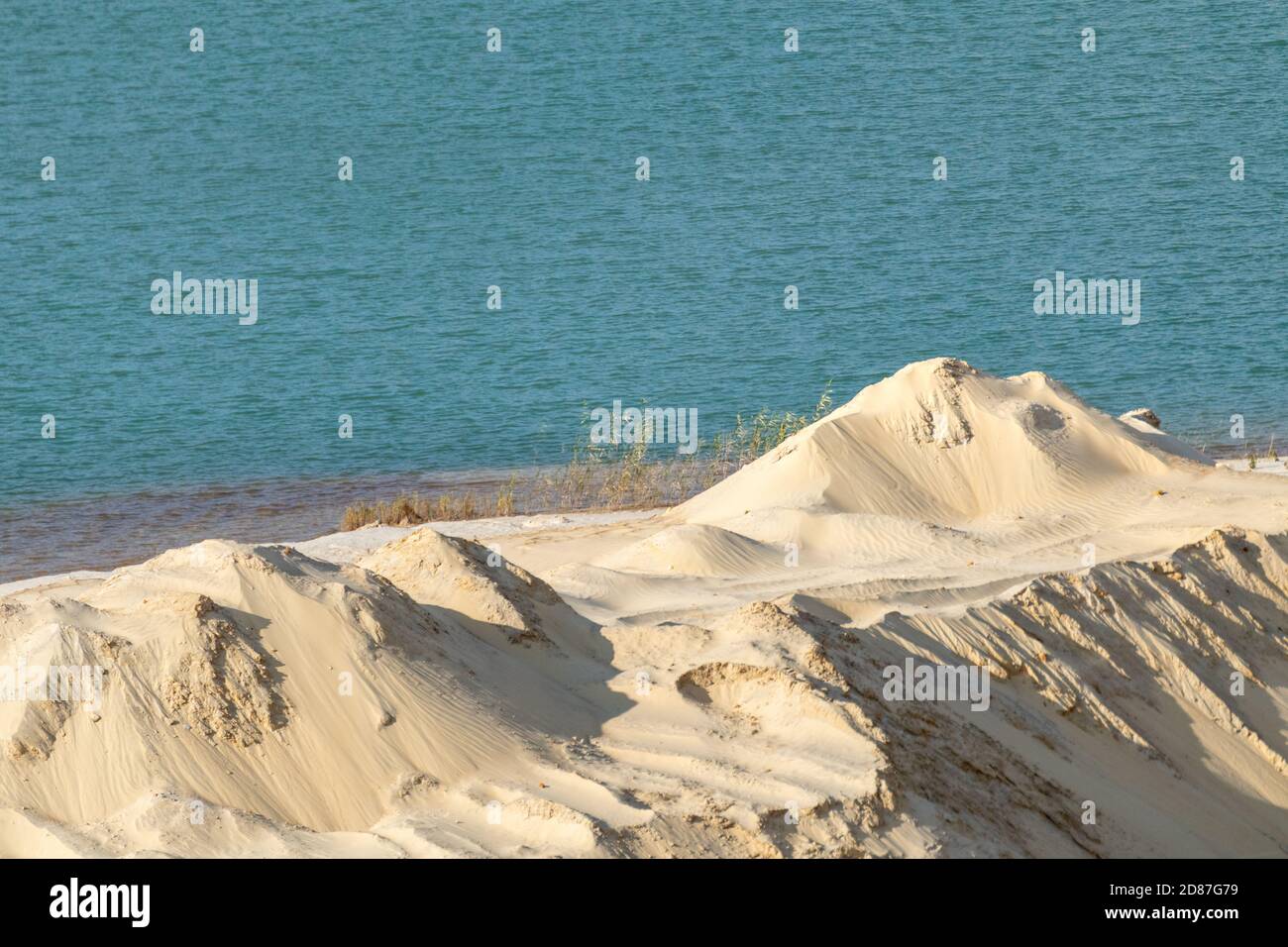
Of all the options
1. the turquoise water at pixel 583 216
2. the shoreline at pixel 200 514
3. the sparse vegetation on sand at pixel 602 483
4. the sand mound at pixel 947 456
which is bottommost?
the shoreline at pixel 200 514

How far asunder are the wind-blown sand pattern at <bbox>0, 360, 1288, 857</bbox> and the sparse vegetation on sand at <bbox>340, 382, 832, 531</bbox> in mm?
5806

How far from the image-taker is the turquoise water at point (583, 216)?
27766 millimetres

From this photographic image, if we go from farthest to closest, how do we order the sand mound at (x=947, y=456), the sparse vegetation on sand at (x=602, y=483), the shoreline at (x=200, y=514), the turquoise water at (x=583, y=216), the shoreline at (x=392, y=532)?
1. the turquoise water at (x=583, y=216)
2. the sparse vegetation on sand at (x=602, y=483)
3. the shoreline at (x=200, y=514)
4. the shoreline at (x=392, y=532)
5. the sand mound at (x=947, y=456)

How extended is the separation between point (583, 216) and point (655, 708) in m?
27.0

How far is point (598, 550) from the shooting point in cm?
1766

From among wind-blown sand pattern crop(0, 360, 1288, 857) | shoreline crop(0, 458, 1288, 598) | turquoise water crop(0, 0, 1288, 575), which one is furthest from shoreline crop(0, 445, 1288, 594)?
wind-blown sand pattern crop(0, 360, 1288, 857)

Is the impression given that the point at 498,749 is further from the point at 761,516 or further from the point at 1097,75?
the point at 1097,75

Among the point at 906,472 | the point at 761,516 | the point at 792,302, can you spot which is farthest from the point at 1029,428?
the point at 792,302

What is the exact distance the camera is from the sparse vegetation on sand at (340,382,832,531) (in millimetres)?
21109

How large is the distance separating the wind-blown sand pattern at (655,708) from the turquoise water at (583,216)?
11721 millimetres

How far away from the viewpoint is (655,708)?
1116cm

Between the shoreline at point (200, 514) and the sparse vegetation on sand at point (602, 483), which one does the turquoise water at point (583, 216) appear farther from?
the sparse vegetation on sand at point (602, 483)

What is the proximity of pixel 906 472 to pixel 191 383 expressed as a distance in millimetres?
15052

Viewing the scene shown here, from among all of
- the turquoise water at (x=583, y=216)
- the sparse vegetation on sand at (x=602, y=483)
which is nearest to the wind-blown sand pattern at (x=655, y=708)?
the sparse vegetation on sand at (x=602, y=483)
